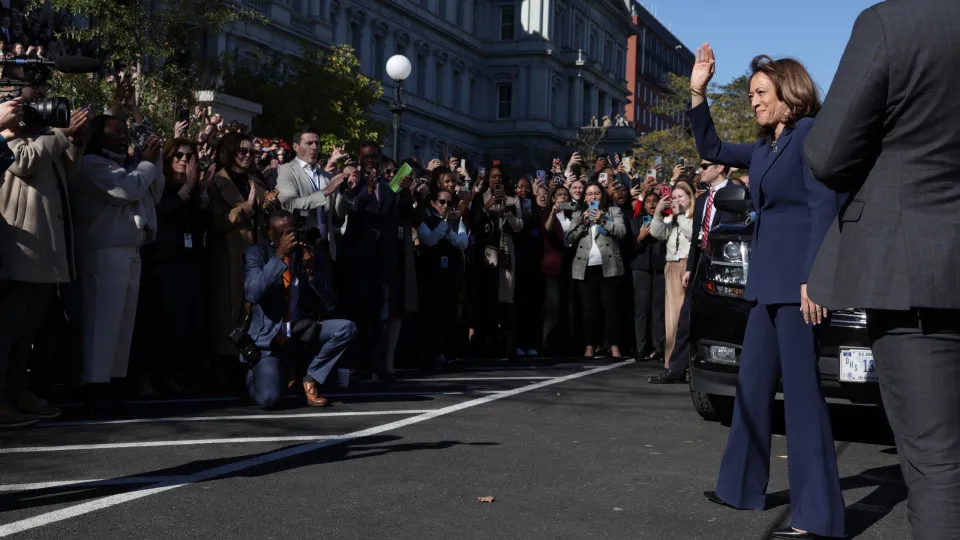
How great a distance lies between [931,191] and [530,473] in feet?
11.5

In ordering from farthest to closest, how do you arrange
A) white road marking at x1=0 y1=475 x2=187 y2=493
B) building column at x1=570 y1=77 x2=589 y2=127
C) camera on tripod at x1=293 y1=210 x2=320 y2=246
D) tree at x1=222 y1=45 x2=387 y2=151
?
building column at x1=570 y1=77 x2=589 y2=127 → tree at x1=222 y1=45 x2=387 y2=151 → camera on tripod at x1=293 y1=210 x2=320 y2=246 → white road marking at x1=0 y1=475 x2=187 y2=493

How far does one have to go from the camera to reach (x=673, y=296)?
13.3 meters

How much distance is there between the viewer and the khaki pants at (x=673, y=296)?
13.0 m

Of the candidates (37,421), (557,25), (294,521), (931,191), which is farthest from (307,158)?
(557,25)

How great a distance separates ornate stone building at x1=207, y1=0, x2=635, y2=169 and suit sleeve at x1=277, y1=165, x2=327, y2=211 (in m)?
47.1

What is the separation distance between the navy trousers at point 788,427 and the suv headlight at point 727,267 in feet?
7.98

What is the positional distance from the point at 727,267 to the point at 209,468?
350cm

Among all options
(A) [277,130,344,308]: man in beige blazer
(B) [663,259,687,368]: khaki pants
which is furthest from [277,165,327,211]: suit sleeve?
(B) [663,259,687,368]: khaki pants

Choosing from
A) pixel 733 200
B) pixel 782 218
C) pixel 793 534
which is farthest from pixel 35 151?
pixel 793 534

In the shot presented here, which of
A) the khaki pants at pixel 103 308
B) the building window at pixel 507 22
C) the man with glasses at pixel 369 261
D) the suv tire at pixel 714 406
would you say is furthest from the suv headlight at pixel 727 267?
the building window at pixel 507 22

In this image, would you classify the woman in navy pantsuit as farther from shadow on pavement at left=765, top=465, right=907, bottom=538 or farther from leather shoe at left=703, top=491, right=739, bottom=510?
shadow on pavement at left=765, top=465, right=907, bottom=538

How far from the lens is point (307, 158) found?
37.5 feet

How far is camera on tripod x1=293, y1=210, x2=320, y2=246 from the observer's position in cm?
984

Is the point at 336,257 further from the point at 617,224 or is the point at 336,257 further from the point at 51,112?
the point at 51,112
